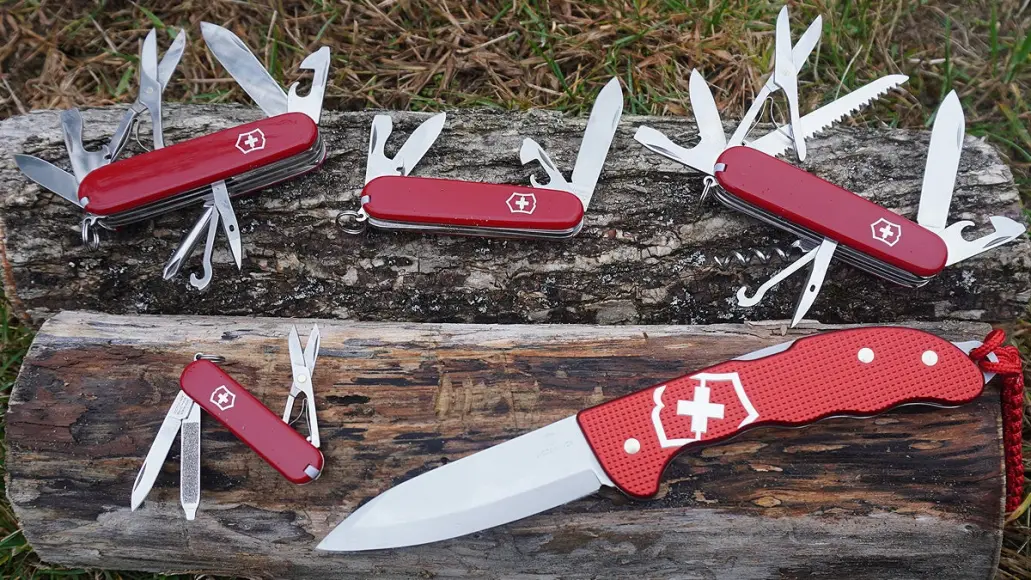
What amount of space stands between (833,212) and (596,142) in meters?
0.65

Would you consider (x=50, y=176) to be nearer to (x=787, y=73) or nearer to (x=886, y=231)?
(x=787, y=73)

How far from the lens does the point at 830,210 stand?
187 centimetres

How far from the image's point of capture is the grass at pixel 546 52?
8.33 feet

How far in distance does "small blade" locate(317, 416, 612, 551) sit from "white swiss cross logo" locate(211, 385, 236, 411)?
1.27 feet

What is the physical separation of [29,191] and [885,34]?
2825 mm

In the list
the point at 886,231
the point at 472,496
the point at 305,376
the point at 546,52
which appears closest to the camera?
the point at 472,496

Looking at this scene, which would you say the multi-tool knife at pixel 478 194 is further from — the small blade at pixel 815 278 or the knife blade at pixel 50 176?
the knife blade at pixel 50 176

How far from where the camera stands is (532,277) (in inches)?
75.5

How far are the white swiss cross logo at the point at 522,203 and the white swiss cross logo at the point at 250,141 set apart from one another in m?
0.69

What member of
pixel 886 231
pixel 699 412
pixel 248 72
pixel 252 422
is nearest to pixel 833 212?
pixel 886 231

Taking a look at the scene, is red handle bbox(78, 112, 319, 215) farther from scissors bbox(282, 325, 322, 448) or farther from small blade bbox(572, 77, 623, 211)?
small blade bbox(572, 77, 623, 211)

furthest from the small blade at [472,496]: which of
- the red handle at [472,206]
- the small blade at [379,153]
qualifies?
the small blade at [379,153]

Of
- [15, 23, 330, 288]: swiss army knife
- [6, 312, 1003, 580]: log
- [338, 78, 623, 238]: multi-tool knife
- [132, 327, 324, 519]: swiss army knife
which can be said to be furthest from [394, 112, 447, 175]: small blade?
[132, 327, 324, 519]: swiss army knife

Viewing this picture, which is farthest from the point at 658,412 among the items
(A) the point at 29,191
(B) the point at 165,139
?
(A) the point at 29,191
